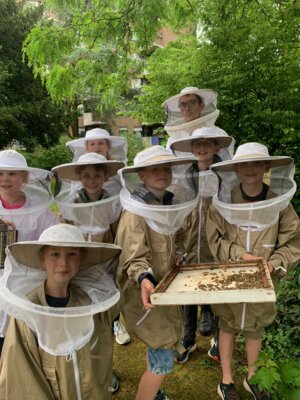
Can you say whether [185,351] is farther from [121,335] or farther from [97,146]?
[97,146]

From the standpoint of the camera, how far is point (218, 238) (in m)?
2.70

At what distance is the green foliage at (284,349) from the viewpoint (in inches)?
83.6

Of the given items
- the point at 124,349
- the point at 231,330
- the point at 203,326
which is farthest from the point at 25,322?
the point at 203,326

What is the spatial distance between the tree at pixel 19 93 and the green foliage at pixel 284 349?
600 inches

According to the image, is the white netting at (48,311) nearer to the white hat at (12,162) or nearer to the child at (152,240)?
the child at (152,240)

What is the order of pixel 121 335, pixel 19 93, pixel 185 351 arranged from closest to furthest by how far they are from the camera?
1. pixel 185 351
2. pixel 121 335
3. pixel 19 93

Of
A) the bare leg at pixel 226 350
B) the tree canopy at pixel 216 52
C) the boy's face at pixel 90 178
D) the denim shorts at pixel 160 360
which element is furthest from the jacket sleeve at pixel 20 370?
the tree canopy at pixel 216 52

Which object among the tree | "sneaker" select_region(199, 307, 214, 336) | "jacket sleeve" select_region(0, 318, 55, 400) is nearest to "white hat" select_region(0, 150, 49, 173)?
"jacket sleeve" select_region(0, 318, 55, 400)

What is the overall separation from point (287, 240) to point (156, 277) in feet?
3.29

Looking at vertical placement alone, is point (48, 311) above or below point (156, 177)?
below

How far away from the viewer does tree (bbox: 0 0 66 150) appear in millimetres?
16906

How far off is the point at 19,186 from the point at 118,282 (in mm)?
1034

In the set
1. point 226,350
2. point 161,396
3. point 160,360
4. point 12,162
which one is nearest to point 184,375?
point 161,396

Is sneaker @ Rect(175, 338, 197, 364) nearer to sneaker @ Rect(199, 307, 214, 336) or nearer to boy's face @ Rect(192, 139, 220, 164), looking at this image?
sneaker @ Rect(199, 307, 214, 336)
